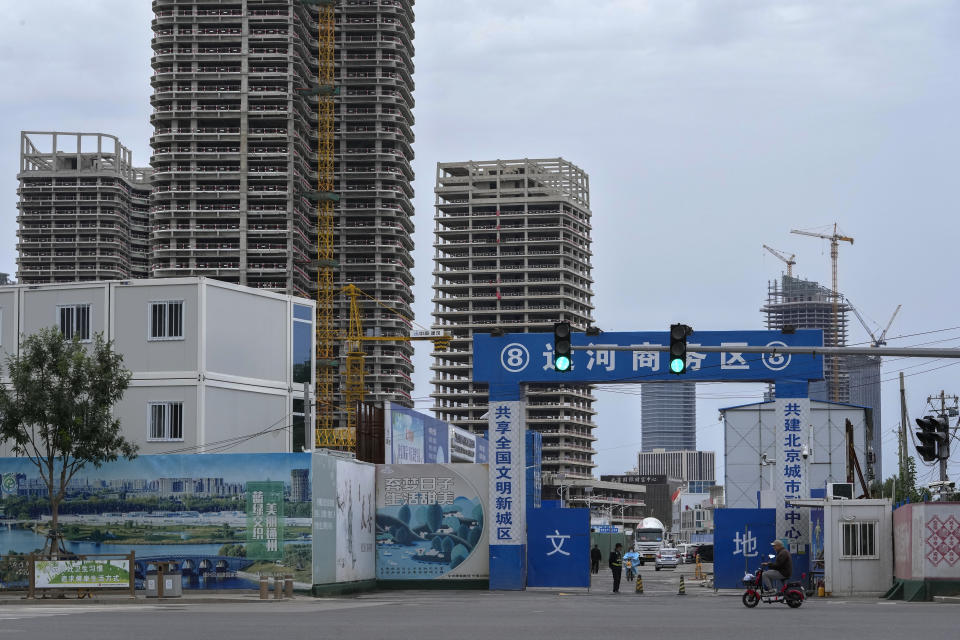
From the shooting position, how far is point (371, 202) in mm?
165250

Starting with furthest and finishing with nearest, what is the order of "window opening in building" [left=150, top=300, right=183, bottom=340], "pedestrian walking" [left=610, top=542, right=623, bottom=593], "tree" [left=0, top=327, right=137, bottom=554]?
1. "window opening in building" [left=150, top=300, right=183, bottom=340]
2. "pedestrian walking" [left=610, top=542, right=623, bottom=593]
3. "tree" [left=0, top=327, right=137, bottom=554]

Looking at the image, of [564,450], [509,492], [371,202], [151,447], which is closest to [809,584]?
[509,492]

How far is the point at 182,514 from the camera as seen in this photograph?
42.0 m

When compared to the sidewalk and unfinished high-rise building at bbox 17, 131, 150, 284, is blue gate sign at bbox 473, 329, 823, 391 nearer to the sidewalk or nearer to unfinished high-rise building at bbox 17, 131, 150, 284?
the sidewalk

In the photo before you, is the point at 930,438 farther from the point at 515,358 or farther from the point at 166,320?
the point at 166,320

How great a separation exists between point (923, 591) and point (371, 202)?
13107 centimetres

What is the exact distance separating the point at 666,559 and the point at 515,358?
143ft

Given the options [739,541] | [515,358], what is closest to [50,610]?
[515,358]

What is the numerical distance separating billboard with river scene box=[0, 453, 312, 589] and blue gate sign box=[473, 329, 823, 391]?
27.2 feet

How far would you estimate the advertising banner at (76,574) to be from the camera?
129 feet

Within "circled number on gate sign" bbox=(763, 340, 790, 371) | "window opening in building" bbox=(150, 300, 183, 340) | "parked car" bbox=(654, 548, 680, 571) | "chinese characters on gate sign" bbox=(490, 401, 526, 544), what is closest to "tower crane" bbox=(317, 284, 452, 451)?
"parked car" bbox=(654, 548, 680, 571)

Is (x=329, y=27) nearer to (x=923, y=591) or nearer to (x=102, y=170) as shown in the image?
(x=102, y=170)

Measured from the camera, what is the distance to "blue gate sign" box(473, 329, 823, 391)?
44844 millimetres

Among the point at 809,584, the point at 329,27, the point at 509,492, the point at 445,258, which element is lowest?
the point at 809,584
